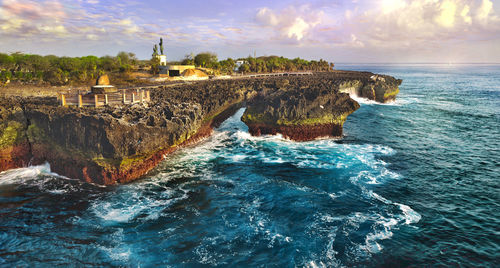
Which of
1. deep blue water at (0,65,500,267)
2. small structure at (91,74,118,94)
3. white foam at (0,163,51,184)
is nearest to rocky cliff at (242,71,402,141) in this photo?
deep blue water at (0,65,500,267)

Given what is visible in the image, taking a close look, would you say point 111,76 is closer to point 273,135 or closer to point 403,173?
point 273,135

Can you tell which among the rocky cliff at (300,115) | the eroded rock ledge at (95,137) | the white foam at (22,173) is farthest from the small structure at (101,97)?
the rocky cliff at (300,115)

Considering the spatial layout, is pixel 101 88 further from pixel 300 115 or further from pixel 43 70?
pixel 43 70

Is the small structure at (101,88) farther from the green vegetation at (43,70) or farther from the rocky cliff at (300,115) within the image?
the green vegetation at (43,70)

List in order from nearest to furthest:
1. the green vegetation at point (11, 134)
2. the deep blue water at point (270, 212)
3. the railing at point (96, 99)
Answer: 1. the deep blue water at point (270, 212)
2. the green vegetation at point (11, 134)
3. the railing at point (96, 99)

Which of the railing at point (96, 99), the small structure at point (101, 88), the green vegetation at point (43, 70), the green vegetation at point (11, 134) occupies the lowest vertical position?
the green vegetation at point (11, 134)

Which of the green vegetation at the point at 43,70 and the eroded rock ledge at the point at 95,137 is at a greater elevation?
the green vegetation at the point at 43,70

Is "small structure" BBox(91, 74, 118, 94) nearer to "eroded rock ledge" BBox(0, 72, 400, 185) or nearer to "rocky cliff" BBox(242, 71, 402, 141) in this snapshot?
"eroded rock ledge" BBox(0, 72, 400, 185)

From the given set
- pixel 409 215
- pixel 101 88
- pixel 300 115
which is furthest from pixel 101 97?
pixel 409 215

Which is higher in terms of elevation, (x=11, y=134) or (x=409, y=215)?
(x=11, y=134)
